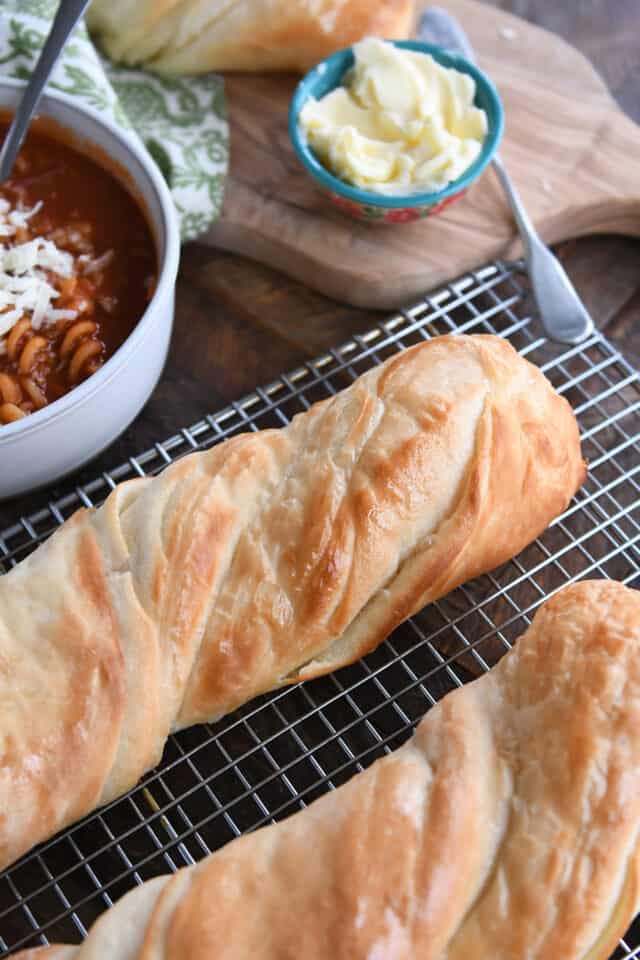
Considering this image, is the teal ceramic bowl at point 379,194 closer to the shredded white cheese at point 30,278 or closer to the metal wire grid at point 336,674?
the metal wire grid at point 336,674

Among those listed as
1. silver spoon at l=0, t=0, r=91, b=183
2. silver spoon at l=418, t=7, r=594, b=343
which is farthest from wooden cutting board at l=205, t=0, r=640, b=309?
silver spoon at l=0, t=0, r=91, b=183

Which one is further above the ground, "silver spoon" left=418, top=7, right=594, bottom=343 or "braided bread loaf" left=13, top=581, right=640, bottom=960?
"silver spoon" left=418, top=7, right=594, bottom=343

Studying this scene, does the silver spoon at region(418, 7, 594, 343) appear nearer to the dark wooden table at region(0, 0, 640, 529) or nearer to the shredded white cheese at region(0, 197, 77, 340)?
the dark wooden table at region(0, 0, 640, 529)

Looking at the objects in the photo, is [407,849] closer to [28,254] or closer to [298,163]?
[28,254]

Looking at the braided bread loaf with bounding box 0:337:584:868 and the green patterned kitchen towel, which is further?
the green patterned kitchen towel

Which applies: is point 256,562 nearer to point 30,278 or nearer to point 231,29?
point 30,278

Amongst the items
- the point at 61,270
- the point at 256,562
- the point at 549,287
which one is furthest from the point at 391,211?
the point at 256,562

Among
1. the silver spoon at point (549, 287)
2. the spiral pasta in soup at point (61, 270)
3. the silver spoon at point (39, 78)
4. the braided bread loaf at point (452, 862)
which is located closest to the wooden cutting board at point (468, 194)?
the silver spoon at point (549, 287)
